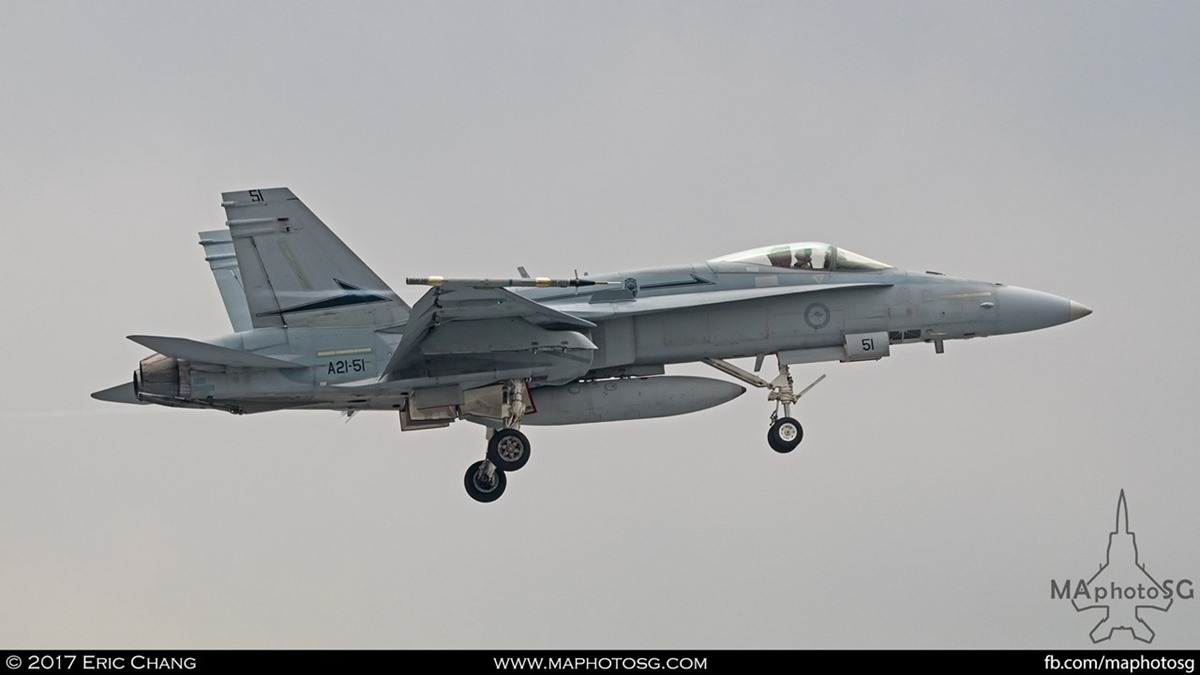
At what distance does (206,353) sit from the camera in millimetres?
26750

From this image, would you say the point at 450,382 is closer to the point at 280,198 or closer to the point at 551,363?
the point at 551,363

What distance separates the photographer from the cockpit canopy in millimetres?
29172

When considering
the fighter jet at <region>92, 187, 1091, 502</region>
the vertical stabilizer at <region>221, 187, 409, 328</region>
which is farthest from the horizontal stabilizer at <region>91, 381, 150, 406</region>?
the vertical stabilizer at <region>221, 187, 409, 328</region>

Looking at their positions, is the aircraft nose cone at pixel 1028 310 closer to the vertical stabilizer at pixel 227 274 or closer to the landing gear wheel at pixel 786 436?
the landing gear wheel at pixel 786 436

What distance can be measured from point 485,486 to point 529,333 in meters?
2.55

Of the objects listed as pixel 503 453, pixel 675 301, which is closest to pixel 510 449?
pixel 503 453

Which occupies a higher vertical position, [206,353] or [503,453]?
[206,353]

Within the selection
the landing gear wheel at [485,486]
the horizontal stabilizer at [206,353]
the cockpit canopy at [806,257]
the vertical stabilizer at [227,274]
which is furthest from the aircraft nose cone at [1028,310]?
the vertical stabilizer at [227,274]

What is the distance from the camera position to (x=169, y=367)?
27172 mm

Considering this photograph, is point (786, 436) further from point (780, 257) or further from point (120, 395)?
point (120, 395)

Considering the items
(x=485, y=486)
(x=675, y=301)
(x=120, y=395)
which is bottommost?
(x=485, y=486)

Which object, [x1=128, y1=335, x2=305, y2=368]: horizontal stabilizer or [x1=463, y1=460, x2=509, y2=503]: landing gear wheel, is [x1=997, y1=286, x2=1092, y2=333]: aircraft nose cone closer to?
[x1=463, y1=460, x2=509, y2=503]: landing gear wheel

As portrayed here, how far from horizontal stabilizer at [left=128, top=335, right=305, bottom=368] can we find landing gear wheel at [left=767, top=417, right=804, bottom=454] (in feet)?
21.9

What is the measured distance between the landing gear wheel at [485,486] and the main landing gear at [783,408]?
3.32 meters
